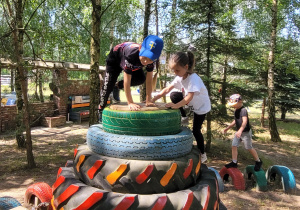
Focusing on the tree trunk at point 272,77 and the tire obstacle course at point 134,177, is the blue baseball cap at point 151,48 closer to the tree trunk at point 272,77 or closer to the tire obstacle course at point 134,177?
the tire obstacle course at point 134,177

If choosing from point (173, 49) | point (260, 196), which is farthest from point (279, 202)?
point (173, 49)

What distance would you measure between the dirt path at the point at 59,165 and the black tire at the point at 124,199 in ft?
7.17

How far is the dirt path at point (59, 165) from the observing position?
4702 mm

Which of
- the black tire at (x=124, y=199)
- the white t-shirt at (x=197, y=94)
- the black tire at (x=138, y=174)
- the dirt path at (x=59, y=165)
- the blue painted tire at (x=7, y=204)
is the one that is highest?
the white t-shirt at (x=197, y=94)

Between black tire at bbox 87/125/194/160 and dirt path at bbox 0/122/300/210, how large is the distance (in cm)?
236

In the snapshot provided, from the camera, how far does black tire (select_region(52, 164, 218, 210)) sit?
2.29 m

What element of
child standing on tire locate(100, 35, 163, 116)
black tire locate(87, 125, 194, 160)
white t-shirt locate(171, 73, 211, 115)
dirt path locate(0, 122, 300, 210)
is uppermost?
child standing on tire locate(100, 35, 163, 116)

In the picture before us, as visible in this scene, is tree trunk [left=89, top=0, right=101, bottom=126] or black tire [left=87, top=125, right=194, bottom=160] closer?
black tire [left=87, top=125, right=194, bottom=160]

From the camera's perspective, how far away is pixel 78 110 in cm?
1474

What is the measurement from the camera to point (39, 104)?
1325 centimetres

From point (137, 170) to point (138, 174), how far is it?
0.13 ft

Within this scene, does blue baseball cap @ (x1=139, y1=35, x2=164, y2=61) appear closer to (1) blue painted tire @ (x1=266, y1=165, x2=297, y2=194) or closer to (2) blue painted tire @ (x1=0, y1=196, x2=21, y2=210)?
(2) blue painted tire @ (x1=0, y1=196, x2=21, y2=210)

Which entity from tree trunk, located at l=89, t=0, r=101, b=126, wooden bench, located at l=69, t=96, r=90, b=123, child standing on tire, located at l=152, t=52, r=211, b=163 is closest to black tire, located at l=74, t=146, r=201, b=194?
child standing on tire, located at l=152, t=52, r=211, b=163

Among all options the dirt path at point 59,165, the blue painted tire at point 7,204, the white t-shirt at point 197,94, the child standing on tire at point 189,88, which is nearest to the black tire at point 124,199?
the blue painted tire at point 7,204
